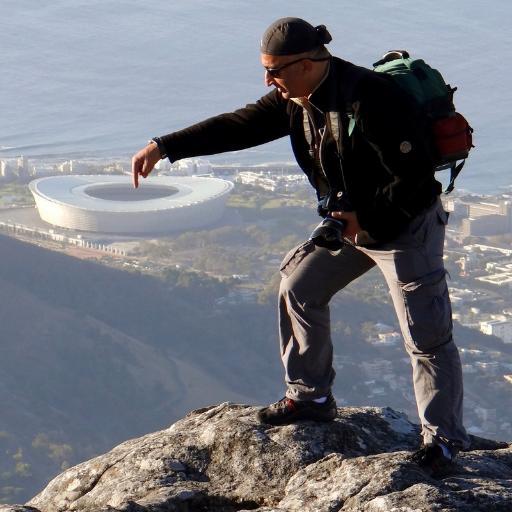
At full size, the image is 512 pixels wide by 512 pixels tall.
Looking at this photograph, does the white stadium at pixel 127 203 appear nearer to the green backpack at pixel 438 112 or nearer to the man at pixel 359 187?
the man at pixel 359 187

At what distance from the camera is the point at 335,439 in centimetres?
451

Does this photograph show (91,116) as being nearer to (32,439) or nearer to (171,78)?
(171,78)

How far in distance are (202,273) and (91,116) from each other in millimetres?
57419

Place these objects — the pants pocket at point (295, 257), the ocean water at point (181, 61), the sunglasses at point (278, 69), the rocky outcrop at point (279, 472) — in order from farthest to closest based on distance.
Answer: the ocean water at point (181, 61) → the pants pocket at point (295, 257) → the sunglasses at point (278, 69) → the rocky outcrop at point (279, 472)

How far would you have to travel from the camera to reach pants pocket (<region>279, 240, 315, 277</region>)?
4.48m

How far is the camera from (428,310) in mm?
4191

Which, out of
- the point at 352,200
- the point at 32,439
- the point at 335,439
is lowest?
the point at 32,439

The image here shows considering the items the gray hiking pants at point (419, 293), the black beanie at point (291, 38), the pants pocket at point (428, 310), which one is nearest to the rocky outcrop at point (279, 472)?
the gray hiking pants at point (419, 293)

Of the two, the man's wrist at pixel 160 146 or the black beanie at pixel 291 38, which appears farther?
the man's wrist at pixel 160 146

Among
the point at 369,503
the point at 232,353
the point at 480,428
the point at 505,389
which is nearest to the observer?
the point at 369,503

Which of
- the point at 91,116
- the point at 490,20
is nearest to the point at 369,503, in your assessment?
the point at 91,116

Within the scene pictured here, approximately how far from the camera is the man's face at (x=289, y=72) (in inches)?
160

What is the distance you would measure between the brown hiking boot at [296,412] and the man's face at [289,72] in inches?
46.7

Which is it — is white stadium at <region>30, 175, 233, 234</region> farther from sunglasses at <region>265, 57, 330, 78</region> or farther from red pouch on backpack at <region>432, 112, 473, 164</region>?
red pouch on backpack at <region>432, 112, 473, 164</region>
